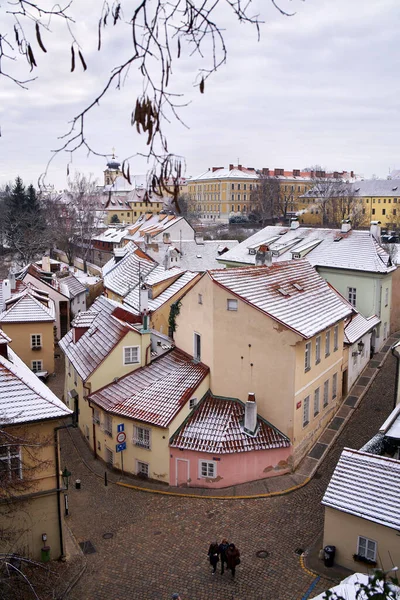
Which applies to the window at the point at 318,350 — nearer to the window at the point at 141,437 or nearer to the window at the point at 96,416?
the window at the point at 141,437

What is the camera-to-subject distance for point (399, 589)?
359 inches

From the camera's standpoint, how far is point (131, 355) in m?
24.5

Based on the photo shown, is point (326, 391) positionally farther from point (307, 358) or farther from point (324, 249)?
point (324, 249)

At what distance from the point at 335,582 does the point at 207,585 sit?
11.4ft

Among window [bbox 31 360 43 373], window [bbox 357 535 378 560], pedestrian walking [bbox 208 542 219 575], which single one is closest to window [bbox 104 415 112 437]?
pedestrian walking [bbox 208 542 219 575]

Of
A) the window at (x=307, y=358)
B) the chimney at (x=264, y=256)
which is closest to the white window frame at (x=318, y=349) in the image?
the window at (x=307, y=358)

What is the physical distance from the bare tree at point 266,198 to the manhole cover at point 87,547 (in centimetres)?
7245

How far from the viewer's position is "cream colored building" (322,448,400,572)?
14.6 metres

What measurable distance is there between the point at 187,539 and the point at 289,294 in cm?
1091

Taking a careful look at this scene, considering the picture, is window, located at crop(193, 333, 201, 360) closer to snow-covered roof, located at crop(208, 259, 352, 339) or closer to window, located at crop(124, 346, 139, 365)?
window, located at crop(124, 346, 139, 365)

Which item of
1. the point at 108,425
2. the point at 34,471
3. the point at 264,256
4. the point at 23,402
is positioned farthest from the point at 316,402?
the point at 23,402

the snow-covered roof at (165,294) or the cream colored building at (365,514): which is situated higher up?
the snow-covered roof at (165,294)

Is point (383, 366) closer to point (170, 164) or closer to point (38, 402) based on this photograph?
point (38, 402)

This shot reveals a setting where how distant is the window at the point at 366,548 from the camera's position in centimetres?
1491
